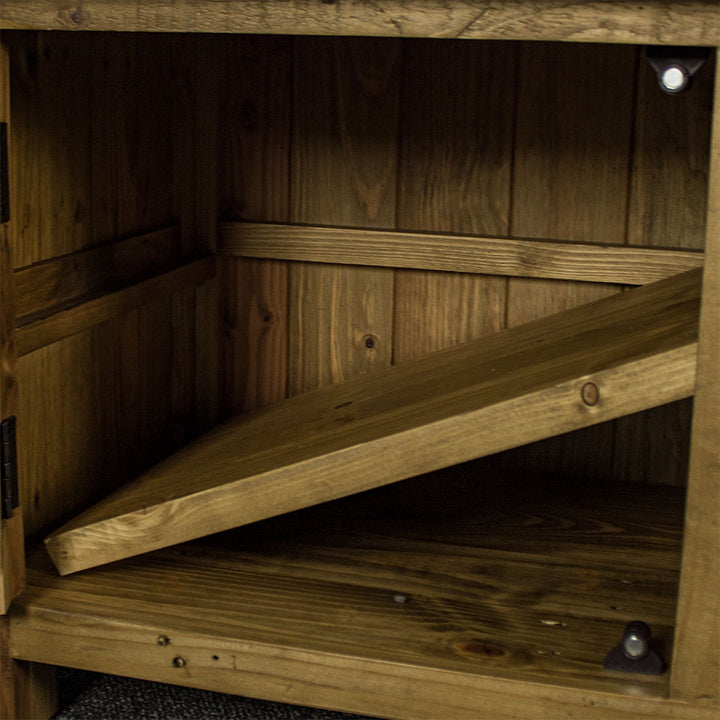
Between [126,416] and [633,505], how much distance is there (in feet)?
2.62

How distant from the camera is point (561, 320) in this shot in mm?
1607

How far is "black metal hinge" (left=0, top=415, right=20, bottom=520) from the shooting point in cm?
128

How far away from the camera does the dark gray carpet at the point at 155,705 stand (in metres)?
1.48

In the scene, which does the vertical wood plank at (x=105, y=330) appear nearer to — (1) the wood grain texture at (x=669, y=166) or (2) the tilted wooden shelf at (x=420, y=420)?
(2) the tilted wooden shelf at (x=420, y=420)

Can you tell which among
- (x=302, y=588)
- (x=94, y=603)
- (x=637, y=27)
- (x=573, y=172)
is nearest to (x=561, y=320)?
(x=573, y=172)

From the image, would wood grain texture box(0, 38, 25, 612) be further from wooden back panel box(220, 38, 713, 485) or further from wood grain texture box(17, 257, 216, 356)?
wooden back panel box(220, 38, 713, 485)

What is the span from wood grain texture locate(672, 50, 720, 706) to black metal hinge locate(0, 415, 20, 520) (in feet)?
2.42

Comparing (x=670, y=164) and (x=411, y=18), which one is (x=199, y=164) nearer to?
(x=670, y=164)

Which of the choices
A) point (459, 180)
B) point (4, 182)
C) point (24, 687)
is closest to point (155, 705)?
point (24, 687)

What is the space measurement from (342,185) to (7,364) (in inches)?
30.7

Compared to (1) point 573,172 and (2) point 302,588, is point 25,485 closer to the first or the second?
(2) point 302,588

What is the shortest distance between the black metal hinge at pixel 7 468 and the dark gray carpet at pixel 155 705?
351 millimetres

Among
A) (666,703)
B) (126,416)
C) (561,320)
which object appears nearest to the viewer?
(666,703)

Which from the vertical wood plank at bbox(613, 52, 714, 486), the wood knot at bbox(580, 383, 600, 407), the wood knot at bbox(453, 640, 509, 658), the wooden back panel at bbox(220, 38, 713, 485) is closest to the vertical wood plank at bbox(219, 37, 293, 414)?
the wooden back panel at bbox(220, 38, 713, 485)
